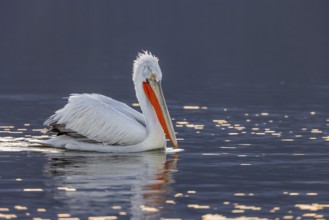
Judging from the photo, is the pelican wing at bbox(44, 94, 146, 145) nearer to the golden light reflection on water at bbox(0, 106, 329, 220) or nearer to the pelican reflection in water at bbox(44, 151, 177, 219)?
the pelican reflection in water at bbox(44, 151, 177, 219)

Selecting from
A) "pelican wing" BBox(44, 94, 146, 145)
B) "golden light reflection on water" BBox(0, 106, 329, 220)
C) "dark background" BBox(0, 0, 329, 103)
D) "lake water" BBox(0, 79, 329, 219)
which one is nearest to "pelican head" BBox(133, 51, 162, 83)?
"pelican wing" BBox(44, 94, 146, 145)

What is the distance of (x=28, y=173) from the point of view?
13.2 meters

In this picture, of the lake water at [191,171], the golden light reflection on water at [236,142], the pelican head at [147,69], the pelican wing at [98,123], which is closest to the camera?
the golden light reflection on water at [236,142]

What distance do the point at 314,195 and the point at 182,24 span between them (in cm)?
7276

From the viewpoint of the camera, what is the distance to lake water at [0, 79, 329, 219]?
11.1 m

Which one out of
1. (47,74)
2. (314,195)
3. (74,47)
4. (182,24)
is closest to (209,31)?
(182,24)

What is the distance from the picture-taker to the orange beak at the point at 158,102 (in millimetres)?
15273

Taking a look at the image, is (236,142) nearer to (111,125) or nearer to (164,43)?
(111,125)

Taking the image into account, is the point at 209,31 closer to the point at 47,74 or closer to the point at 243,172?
the point at 47,74

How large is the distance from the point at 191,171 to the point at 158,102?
2096mm

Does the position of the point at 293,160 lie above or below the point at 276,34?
below

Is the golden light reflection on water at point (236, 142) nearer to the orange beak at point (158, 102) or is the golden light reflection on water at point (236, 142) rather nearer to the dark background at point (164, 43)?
the orange beak at point (158, 102)

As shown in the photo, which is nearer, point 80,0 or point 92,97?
point 92,97

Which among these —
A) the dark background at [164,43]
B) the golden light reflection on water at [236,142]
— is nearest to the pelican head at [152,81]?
the golden light reflection on water at [236,142]
